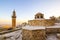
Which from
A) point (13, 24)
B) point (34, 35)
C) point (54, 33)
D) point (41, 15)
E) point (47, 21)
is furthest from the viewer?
point (13, 24)

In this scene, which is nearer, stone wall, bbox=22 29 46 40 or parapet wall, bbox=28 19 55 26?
stone wall, bbox=22 29 46 40

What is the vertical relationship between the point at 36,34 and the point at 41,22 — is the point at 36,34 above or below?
below

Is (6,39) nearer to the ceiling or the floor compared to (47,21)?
nearer to the floor

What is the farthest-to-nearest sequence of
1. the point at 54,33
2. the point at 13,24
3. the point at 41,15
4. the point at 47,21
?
the point at 13,24, the point at 41,15, the point at 47,21, the point at 54,33

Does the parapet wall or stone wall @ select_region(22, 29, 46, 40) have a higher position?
the parapet wall

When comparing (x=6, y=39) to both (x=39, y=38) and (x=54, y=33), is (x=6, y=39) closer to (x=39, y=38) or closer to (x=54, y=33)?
(x=39, y=38)

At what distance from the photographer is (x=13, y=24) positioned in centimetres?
1125

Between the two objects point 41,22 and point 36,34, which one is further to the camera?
point 41,22

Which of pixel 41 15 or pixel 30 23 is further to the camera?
pixel 41 15

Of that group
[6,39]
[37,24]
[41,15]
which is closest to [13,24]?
[41,15]

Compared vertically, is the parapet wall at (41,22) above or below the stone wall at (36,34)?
above

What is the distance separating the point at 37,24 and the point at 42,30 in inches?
88.1

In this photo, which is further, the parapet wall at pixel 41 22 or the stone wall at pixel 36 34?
the parapet wall at pixel 41 22

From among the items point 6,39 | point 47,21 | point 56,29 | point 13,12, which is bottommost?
point 6,39
